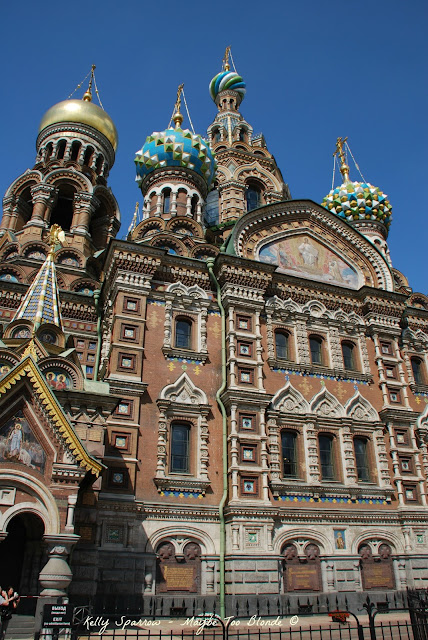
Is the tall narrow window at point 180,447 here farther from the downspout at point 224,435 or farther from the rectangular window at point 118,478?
the rectangular window at point 118,478

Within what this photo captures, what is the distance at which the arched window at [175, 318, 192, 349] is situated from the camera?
41.8 ft

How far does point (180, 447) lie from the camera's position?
37.9 ft

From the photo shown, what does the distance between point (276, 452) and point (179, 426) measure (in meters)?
2.16

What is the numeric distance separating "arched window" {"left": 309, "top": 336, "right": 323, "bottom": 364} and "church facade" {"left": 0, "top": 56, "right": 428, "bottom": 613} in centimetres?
4

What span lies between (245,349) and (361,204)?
11.3 meters

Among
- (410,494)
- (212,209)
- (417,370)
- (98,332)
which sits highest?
(212,209)

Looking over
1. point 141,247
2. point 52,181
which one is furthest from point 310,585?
point 52,181

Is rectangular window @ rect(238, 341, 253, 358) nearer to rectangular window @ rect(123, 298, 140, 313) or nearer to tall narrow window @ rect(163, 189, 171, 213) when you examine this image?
rectangular window @ rect(123, 298, 140, 313)

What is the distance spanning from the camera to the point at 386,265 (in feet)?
52.0

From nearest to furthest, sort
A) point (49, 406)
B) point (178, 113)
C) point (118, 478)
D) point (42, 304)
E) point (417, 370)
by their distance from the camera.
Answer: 1. point (49, 406)
2. point (118, 478)
3. point (42, 304)
4. point (417, 370)
5. point (178, 113)

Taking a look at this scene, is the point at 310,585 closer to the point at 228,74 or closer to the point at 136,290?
the point at 136,290

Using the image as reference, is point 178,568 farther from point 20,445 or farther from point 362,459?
point 362,459

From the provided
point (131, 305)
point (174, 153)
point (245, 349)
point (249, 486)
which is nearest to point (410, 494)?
point (249, 486)

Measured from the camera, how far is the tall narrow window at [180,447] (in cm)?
1134
